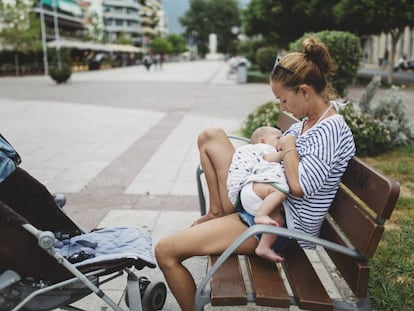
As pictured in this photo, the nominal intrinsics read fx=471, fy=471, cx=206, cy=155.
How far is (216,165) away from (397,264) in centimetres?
167

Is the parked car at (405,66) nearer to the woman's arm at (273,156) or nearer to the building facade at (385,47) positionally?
the building facade at (385,47)

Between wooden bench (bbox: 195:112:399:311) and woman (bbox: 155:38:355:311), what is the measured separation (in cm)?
9

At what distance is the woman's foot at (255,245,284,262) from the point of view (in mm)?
2275

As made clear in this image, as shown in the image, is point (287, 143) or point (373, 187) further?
point (287, 143)

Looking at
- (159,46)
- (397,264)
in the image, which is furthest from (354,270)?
(159,46)

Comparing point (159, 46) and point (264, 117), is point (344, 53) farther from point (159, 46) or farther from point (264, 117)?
point (159, 46)

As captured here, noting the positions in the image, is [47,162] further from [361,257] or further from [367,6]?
Answer: [367,6]

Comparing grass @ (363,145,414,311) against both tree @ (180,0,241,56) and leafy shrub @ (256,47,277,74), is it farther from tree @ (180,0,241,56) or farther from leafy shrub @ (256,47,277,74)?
tree @ (180,0,241,56)

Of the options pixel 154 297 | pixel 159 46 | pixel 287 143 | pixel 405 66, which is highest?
pixel 159 46

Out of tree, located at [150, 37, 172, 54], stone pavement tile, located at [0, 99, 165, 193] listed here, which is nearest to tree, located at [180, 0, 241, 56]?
tree, located at [150, 37, 172, 54]

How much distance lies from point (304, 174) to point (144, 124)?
899 centimetres

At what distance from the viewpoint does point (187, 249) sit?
2.35 m

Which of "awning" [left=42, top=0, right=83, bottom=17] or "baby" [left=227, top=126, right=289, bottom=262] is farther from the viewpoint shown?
"awning" [left=42, top=0, right=83, bottom=17]

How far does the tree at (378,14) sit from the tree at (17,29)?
24.4 meters
